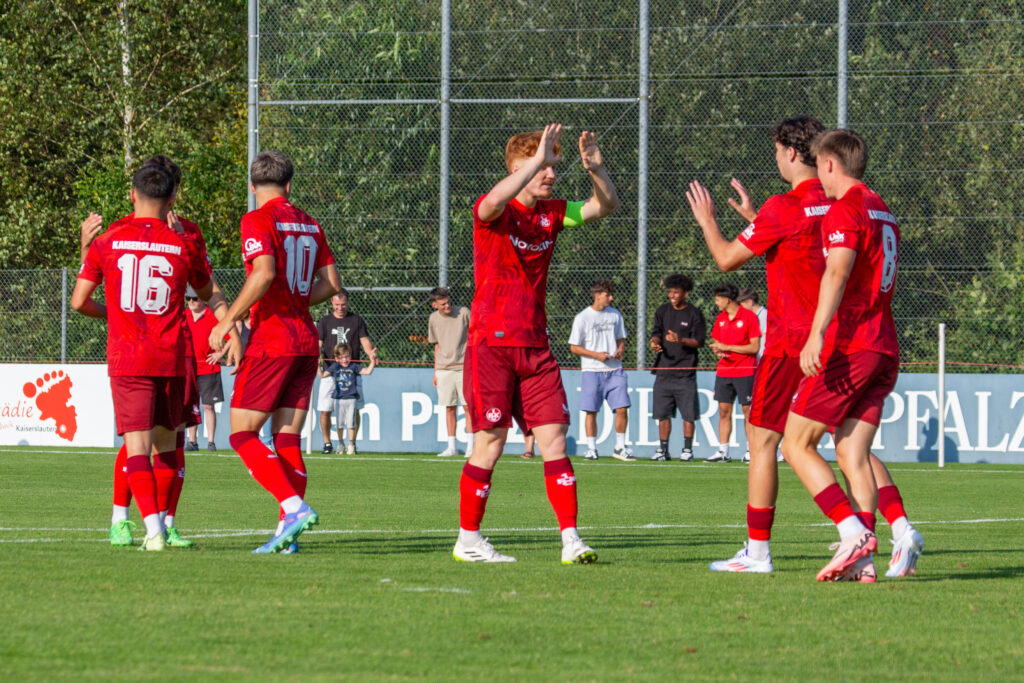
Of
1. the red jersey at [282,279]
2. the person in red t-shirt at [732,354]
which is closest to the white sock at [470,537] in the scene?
the red jersey at [282,279]

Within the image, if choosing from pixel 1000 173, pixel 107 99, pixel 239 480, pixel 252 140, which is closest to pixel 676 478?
pixel 239 480

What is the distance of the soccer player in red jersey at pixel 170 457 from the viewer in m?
7.88

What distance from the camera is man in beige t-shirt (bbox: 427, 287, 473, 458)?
63.6 feet

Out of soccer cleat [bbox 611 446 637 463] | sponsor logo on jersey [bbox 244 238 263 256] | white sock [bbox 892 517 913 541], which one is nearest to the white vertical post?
soccer cleat [bbox 611 446 637 463]

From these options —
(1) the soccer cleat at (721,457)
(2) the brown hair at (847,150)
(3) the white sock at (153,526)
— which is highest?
(2) the brown hair at (847,150)

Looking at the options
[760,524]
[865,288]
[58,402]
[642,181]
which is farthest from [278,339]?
[642,181]

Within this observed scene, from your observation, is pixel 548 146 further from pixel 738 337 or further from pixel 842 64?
pixel 842 64

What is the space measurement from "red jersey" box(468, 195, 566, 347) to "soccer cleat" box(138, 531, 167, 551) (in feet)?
5.75

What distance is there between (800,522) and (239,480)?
569 cm

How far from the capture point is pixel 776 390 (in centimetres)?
706

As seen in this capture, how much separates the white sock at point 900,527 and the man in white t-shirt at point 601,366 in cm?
1223

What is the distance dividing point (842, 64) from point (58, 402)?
1118cm

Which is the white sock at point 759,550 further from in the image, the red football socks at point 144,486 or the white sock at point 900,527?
the red football socks at point 144,486

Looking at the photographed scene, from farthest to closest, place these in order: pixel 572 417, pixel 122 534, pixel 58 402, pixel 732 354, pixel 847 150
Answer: pixel 58 402, pixel 572 417, pixel 732 354, pixel 122 534, pixel 847 150
